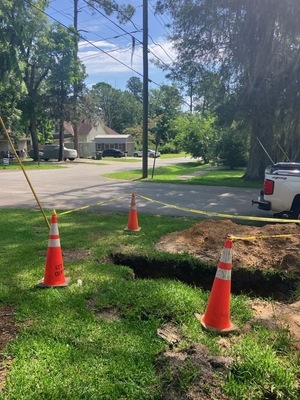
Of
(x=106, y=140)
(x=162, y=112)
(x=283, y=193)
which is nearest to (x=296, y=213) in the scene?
(x=283, y=193)

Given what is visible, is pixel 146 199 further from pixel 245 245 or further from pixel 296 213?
pixel 245 245

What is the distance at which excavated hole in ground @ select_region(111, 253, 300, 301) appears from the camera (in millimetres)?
4887

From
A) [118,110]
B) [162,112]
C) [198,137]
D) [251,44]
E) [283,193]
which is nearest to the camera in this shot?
[283,193]

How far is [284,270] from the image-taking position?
16.5 feet

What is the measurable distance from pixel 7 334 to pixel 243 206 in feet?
32.6

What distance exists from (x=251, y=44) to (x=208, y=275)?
13.1 metres

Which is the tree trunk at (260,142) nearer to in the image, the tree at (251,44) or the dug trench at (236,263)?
the tree at (251,44)

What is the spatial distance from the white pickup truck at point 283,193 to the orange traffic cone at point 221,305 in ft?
17.4

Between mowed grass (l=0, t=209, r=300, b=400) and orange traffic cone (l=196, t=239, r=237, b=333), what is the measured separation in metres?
0.10

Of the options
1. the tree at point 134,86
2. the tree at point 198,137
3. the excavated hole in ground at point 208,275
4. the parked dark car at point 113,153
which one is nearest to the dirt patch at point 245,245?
the excavated hole in ground at point 208,275

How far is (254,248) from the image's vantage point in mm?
5777

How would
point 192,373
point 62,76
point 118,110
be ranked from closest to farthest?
point 192,373 → point 62,76 → point 118,110

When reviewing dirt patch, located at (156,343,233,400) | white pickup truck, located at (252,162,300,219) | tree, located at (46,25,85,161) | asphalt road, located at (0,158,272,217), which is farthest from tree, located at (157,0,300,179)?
tree, located at (46,25,85,161)

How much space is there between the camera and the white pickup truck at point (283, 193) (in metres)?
8.23
